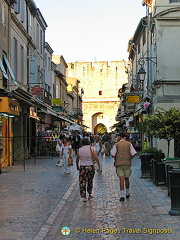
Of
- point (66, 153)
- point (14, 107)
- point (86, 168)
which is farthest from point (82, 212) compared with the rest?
point (14, 107)

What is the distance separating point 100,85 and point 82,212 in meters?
75.6

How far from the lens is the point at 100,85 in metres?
84.8

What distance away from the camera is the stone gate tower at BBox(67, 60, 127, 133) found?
274ft

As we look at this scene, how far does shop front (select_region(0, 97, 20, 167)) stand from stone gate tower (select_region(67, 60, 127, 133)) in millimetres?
60961

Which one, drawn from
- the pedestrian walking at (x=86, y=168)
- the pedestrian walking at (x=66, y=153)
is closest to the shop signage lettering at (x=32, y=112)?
the pedestrian walking at (x=66, y=153)

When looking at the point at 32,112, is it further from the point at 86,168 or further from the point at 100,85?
the point at 100,85

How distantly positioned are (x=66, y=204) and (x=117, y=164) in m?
1.66

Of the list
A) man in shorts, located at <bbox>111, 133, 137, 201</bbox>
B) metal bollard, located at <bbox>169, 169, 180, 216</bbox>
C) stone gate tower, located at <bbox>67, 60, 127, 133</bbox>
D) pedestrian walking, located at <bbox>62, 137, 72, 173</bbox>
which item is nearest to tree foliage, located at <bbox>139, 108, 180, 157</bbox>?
man in shorts, located at <bbox>111, 133, 137, 201</bbox>

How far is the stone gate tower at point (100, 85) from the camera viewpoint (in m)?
83.5

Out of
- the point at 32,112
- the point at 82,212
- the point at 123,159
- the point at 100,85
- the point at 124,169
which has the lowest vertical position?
the point at 82,212

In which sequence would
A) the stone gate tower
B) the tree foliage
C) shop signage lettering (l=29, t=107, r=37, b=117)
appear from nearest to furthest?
the tree foliage, shop signage lettering (l=29, t=107, r=37, b=117), the stone gate tower

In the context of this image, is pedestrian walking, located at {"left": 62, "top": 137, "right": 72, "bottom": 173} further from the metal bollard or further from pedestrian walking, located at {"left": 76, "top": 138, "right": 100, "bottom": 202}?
the metal bollard

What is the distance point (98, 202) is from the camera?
1096cm

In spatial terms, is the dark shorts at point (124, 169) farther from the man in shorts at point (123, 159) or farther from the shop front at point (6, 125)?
the shop front at point (6, 125)
